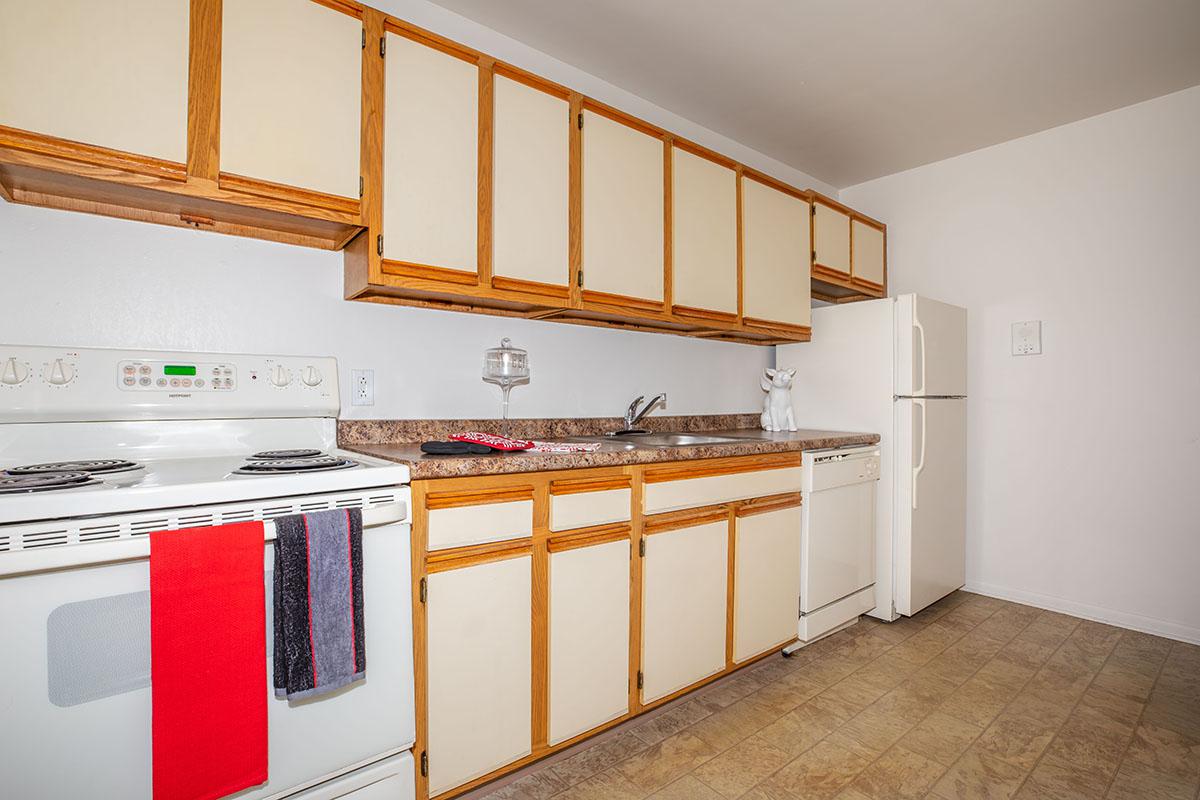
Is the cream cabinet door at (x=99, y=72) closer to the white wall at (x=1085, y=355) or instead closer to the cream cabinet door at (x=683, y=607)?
the cream cabinet door at (x=683, y=607)

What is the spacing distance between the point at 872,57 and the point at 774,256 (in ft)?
3.01

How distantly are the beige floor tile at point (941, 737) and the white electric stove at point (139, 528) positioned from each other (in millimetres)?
1615

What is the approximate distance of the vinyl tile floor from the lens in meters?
1.72

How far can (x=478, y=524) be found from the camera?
1573 mm

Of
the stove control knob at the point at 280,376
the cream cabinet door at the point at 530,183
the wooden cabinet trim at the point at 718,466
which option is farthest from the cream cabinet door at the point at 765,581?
the stove control knob at the point at 280,376

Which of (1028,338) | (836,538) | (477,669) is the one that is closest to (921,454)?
(836,538)

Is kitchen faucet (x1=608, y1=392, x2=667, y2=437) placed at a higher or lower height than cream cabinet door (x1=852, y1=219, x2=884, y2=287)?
lower

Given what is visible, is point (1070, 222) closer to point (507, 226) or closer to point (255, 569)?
point (507, 226)

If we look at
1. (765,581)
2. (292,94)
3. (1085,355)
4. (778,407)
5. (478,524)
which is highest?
(292,94)

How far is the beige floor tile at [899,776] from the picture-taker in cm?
169

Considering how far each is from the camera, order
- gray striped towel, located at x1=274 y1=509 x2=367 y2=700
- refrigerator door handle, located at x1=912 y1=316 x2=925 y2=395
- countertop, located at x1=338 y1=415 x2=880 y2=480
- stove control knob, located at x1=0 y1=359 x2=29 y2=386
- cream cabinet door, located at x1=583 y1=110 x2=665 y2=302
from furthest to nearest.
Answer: refrigerator door handle, located at x1=912 y1=316 x2=925 y2=395
cream cabinet door, located at x1=583 y1=110 x2=665 y2=302
countertop, located at x1=338 y1=415 x2=880 y2=480
stove control knob, located at x1=0 y1=359 x2=29 y2=386
gray striped towel, located at x1=274 y1=509 x2=367 y2=700

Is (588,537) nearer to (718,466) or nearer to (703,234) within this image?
(718,466)

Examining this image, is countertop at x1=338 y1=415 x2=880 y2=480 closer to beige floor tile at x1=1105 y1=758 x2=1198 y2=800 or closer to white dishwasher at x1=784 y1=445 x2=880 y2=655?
white dishwasher at x1=784 y1=445 x2=880 y2=655

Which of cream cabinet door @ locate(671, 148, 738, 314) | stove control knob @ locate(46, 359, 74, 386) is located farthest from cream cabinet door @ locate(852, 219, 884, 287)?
stove control knob @ locate(46, 359, 74, 386)
